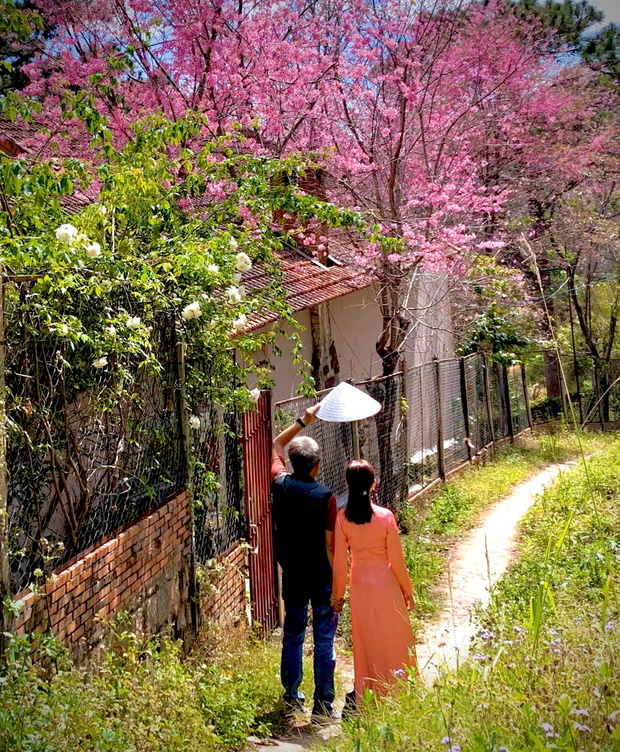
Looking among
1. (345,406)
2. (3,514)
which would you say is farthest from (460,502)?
(3,514)

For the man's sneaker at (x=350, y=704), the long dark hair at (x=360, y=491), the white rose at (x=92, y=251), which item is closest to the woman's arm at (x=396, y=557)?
the long dark hair at (x=360, y=491)

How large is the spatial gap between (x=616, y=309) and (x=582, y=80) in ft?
20.5

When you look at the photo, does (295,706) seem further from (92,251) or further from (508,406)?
(508,406)

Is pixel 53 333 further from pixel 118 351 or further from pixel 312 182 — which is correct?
pixel 312 182

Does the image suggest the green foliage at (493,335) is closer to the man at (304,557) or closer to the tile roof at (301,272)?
the tile roof at (301,272)

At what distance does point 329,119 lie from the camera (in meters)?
11.3

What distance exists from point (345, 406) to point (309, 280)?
17.1ft

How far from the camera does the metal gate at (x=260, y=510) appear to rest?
610cm

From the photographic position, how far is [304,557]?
16.0 feet

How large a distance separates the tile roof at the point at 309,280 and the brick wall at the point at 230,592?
11.9ft

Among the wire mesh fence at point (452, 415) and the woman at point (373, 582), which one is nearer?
the woman at point (373, 582)

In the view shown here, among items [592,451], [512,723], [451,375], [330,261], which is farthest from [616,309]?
[512,723]

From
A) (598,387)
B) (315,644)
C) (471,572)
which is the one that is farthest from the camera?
(598,387)

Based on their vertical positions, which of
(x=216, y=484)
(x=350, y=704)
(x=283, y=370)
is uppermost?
(x=283, y=370)
